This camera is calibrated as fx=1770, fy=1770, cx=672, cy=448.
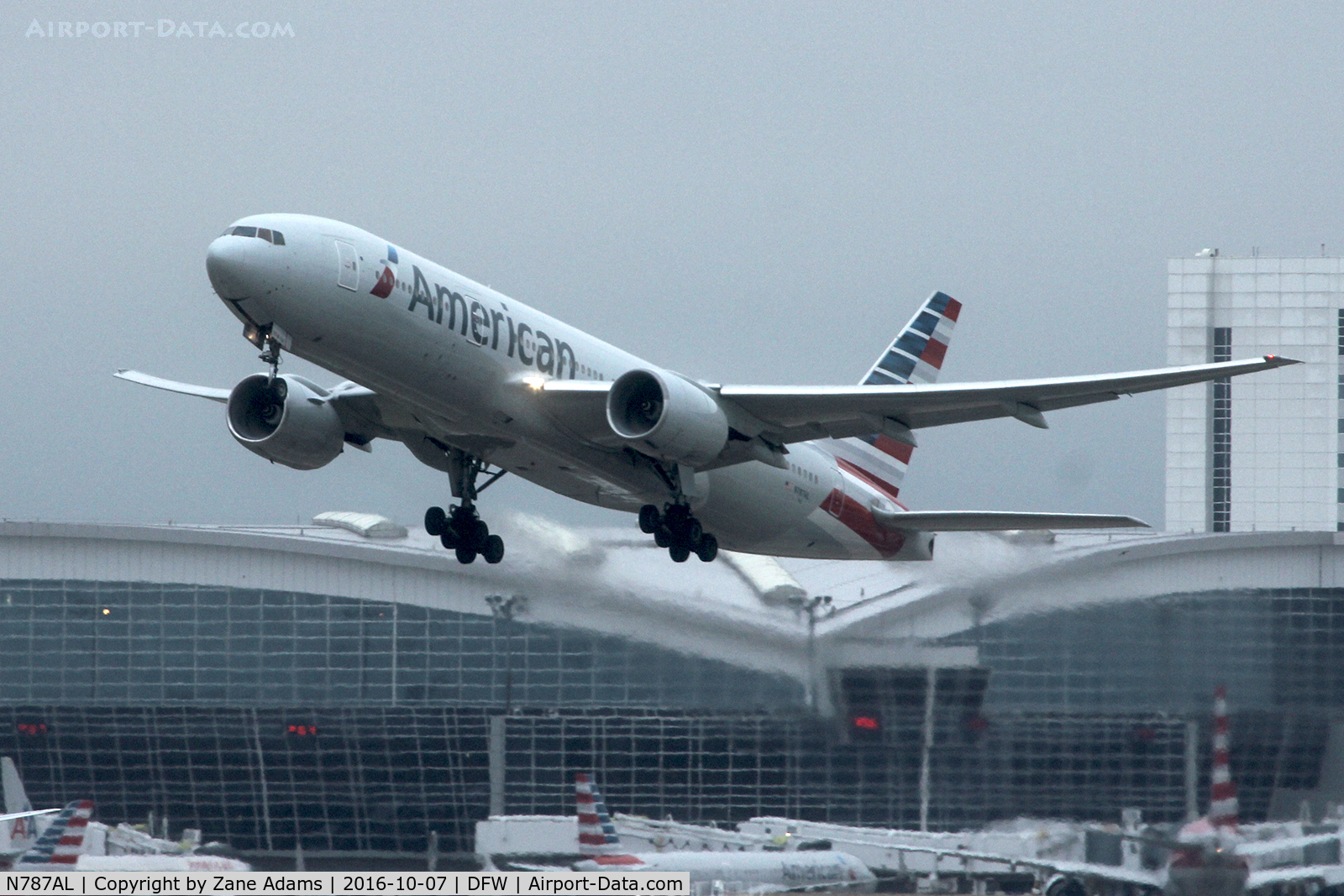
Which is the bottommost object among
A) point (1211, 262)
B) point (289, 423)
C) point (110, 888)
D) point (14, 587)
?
point (110, 888)

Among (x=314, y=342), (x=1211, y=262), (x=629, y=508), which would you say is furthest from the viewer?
(x=1211, y=262)

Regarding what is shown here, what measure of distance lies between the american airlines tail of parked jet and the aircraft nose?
12.8 metres

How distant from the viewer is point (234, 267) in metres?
21.8

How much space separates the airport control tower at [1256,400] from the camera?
3238 inches

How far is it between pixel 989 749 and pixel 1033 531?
3.97 m

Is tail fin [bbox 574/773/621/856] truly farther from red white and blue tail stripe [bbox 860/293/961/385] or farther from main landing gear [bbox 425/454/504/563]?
red white and blue tail stripe [bbox 860/293/961/385]

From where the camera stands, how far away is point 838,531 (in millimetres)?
29156

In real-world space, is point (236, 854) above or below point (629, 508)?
below

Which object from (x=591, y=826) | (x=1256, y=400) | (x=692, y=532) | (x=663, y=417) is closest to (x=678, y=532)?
(x=692, y=532)

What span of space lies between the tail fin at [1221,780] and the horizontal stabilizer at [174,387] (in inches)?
695

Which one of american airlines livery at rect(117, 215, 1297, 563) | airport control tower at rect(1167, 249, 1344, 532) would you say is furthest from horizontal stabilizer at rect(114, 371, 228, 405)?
airport control tower at rect(1167, 249, 1344, 532)

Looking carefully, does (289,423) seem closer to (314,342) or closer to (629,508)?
(314,342)

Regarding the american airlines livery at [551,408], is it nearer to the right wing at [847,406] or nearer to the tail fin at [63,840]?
the right wing at [847,406]

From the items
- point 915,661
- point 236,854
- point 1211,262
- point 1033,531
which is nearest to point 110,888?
point 236,854
